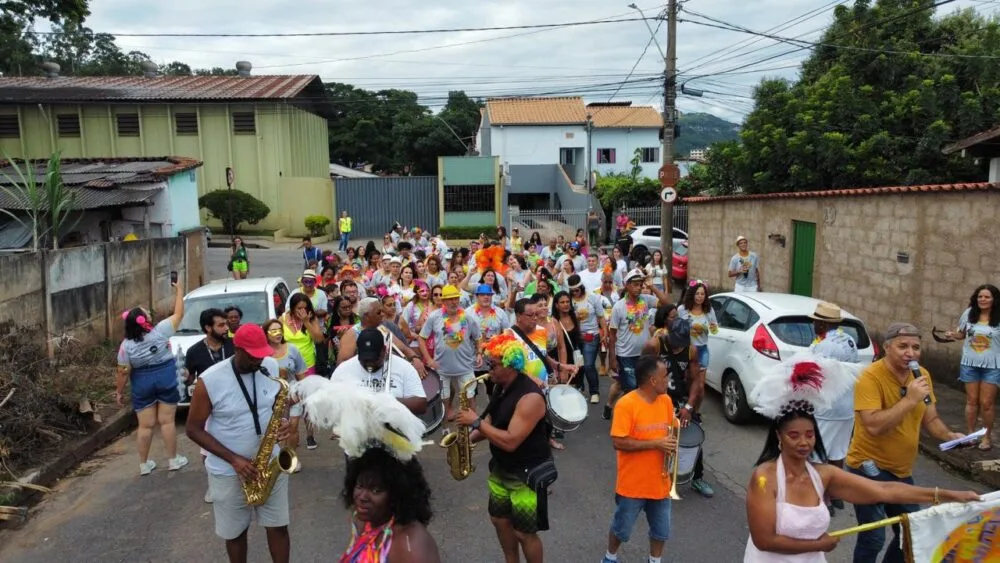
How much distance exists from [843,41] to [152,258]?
18.9m

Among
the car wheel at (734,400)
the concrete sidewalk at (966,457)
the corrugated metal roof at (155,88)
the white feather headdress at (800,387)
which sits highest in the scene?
the corrugated metal roof at (155,88)

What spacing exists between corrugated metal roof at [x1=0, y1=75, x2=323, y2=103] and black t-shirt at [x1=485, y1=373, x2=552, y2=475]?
100 feet

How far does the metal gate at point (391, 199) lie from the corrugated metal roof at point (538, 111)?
38.0ft

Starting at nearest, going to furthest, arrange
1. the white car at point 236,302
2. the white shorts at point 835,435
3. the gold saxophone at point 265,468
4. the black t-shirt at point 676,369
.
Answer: the gold saxophone at point 265,468
the white shorts at point 835,435
the black t-shirt at point 676,369
the white car at point 236,302

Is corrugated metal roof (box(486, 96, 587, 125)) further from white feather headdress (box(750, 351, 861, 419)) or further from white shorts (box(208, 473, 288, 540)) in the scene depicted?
white feather headdress (box(750, 351, 861, 419))

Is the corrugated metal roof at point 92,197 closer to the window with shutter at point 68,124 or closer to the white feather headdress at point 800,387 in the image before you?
the white feather headdress at point 800,387

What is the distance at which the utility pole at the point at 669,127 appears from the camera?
1634 centimetres

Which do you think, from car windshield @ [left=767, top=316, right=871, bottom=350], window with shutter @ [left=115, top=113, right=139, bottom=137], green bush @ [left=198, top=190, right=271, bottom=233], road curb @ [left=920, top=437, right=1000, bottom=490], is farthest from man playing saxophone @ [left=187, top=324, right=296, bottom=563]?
window with shutter @ [left=115, top=113, right=139, bottom=137]

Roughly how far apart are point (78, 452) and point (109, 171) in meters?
13.2

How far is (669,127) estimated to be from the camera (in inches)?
671

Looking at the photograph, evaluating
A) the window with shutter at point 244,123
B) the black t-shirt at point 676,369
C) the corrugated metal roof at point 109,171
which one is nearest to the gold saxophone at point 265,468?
the black t-shirt at point 676,369

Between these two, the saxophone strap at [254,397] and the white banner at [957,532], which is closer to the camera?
the white banner at [957,532]

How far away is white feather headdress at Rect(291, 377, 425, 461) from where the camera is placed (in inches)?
118

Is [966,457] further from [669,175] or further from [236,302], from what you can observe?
[669,175]
